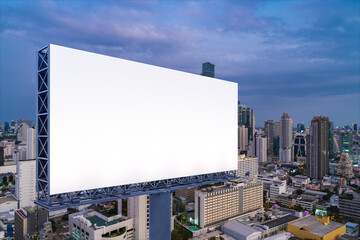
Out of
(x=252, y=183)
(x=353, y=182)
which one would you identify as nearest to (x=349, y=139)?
(x=353, y=182)

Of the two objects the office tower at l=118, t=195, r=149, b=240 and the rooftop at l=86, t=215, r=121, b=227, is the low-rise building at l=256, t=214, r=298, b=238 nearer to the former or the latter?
the office tower at l=118, t=195, r=149, b=240

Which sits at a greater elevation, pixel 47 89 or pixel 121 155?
pixel 47 89

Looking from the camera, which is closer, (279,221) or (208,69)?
(279,221)

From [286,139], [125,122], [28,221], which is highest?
[125,122]

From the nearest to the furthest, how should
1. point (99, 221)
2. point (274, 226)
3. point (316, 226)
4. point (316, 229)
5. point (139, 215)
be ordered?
point (139, 215) < point (316, 229) < point (99, 221) < point (316, 226) < point (274, 226)

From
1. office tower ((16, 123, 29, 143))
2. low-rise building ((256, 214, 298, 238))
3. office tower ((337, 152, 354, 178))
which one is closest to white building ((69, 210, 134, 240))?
low-rise building ((256, 214, 298, 238))

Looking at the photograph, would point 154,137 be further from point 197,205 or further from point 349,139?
point 349,139

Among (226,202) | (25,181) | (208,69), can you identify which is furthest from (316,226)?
(208,69)

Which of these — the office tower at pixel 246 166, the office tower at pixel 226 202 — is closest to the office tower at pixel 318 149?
the office tower at pixel 246 166

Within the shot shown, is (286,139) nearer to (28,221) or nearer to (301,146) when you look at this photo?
(301,146)
